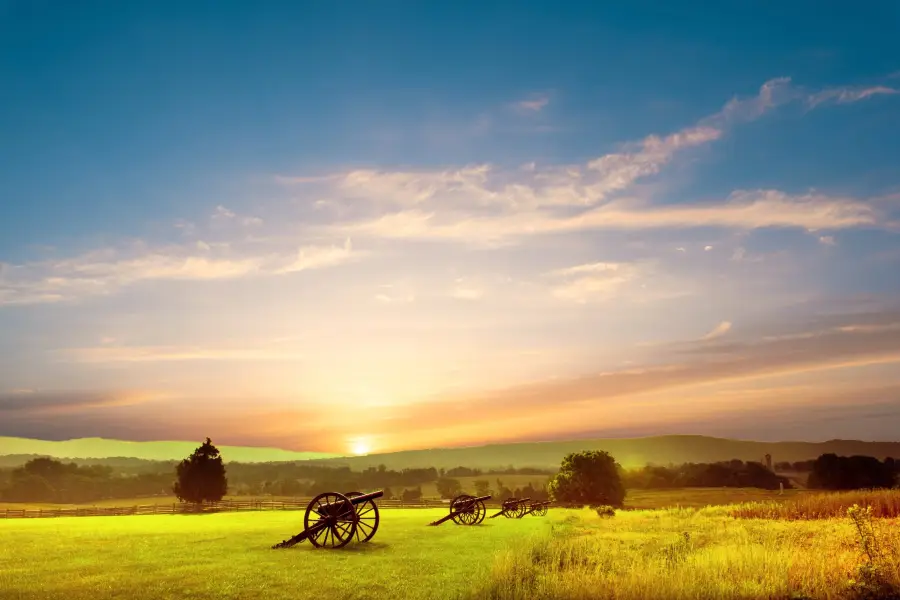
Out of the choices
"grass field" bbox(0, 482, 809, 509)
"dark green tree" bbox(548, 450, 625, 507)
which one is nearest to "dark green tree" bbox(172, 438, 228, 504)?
"grass field" bbox(0, 482, 809, 509)

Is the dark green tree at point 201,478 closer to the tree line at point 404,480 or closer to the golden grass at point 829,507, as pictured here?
the tree line at point 404,480

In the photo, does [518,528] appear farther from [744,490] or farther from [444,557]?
[744,490]

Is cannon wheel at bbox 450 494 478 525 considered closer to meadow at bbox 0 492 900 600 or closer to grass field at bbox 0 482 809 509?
meadow at bbox 0 492 900 600

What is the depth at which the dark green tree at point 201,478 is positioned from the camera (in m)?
90.6

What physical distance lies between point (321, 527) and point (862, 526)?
19.9 meters

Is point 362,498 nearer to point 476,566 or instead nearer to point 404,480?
point 476,566

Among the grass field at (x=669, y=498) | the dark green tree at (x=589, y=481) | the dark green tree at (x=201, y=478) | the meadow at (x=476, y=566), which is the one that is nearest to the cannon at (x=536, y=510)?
the grass field at (x=669, y=498)

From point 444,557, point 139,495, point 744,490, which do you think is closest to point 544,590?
point 444,557

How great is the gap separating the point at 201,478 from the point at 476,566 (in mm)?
77991

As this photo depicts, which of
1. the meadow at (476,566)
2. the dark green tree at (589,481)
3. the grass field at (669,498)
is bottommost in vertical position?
the grass field at (669,498)

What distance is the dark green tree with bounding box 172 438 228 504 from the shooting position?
9062cm

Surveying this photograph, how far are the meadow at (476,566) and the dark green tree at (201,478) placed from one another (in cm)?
5812

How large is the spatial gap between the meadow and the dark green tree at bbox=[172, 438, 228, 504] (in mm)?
58117

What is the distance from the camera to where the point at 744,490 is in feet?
395
